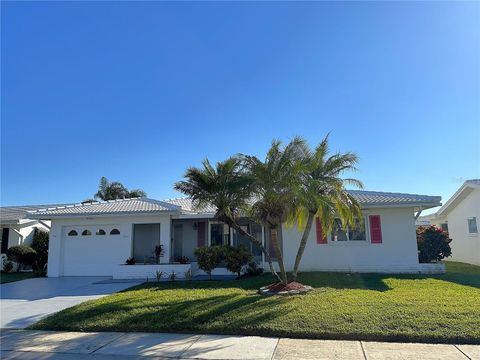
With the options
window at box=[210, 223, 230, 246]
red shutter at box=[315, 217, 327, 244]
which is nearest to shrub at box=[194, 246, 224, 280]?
window at box=[210, 223, 230, 246]

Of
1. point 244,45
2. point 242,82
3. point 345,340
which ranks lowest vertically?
point 345,340

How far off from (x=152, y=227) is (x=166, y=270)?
4.45 meters

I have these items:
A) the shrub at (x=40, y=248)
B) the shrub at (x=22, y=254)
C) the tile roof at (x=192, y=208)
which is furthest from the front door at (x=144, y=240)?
the shrub at (x=22, y=254)

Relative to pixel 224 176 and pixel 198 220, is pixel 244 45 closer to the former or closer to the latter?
pixel 224 176

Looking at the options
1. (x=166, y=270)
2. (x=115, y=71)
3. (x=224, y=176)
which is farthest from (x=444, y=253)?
(x=115, y=71)

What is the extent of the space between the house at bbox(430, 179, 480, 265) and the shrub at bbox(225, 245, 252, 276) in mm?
12773

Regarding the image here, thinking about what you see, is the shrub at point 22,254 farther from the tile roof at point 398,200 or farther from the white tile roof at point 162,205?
the tile roof at point 398,200

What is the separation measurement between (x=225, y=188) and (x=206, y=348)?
19.4 ft

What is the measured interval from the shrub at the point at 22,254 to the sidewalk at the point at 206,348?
15032 mm

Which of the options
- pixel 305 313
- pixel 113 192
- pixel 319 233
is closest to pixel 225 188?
pixel 305 313

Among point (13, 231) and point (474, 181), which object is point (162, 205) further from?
point (474, 181)

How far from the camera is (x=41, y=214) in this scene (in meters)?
17.9

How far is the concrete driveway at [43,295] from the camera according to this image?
930 cm

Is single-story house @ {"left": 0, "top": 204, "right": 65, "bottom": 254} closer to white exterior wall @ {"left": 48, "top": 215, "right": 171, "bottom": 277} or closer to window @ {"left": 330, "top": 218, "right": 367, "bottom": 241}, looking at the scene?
white exterior wall @ {"left": 48, "top": 215, "right": 171, "bottom": 277}
